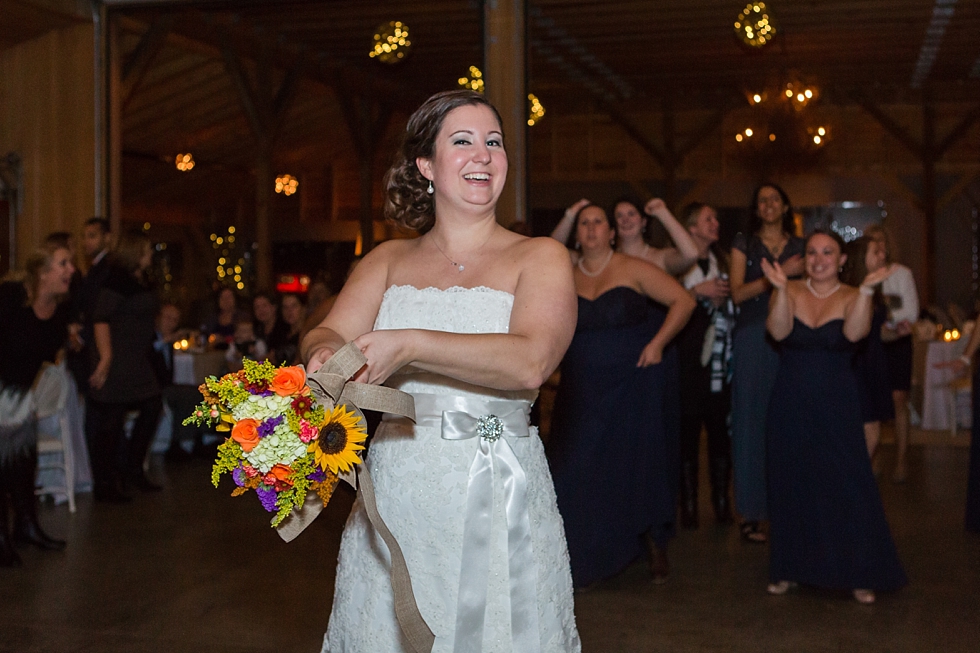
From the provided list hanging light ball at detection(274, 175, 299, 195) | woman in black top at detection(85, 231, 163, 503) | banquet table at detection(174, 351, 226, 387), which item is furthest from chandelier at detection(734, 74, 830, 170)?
hanging light ball at detection(274, 175, 299, 195)

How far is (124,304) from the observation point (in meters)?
6.11

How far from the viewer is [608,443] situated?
4258mm

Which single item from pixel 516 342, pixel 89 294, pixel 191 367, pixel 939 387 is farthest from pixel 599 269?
pixel 939 387

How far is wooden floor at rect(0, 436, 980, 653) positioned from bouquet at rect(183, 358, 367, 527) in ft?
7.37

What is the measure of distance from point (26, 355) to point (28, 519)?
81 cm

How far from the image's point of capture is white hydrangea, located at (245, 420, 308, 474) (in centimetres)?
146

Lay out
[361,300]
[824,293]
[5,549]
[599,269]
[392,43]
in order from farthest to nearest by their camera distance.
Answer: [392,43]
[5,549]
[599,269]
[824,293]
[361,300]

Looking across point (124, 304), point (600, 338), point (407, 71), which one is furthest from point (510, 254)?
point (407, 71)

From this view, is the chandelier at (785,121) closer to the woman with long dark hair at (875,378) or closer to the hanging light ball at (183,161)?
the woman with long dark hair at (875,378)

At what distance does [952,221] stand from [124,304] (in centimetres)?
1404

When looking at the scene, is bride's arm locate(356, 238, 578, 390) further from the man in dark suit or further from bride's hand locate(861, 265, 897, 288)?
the man in dark suit

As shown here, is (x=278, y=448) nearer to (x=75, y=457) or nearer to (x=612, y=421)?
(x=612, y=421)

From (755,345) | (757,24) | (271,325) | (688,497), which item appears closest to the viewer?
(755,345)

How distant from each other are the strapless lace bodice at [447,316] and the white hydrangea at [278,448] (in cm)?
40
